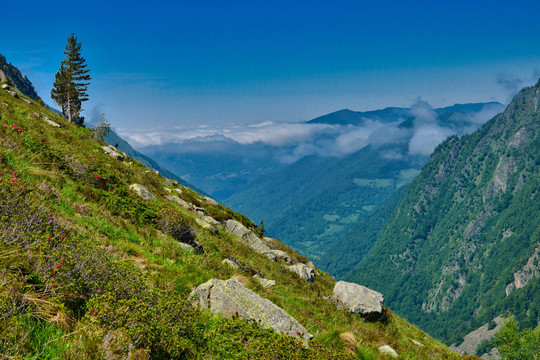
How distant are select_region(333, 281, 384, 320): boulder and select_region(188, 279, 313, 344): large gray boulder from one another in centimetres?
839

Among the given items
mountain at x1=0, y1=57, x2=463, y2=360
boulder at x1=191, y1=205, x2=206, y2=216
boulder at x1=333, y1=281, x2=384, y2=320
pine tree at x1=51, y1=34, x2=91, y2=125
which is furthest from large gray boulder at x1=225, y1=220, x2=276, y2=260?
pine tree at x1=51, y1=34, x2=91, y2=125

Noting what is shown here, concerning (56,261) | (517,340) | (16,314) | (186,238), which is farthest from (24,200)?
(517,340)

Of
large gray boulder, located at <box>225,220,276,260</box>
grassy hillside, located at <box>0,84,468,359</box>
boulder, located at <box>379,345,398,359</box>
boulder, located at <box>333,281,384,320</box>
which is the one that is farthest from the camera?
large gray boulder, located at <box>225,220,276,260</box>

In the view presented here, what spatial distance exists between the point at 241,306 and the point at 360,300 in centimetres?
1027

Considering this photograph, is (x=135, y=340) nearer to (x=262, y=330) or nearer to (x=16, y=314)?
(x=16, y=314)

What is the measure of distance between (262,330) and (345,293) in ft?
36.4

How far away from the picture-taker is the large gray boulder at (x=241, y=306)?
24.7 feet

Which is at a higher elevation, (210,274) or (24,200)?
(24,200)

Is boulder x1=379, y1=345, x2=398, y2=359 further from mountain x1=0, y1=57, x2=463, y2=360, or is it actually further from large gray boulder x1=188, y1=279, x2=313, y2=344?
large gray boulder x1=188, y1=279, x2=313, y2=344

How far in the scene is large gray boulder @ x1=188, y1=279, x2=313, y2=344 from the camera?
24.7 feet

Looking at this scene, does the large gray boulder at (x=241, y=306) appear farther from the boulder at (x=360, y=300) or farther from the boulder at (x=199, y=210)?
the boulder at (x=199, y=210)

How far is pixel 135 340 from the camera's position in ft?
15.5

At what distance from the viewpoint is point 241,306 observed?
7.78 metres

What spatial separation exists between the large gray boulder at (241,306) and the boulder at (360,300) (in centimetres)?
839
